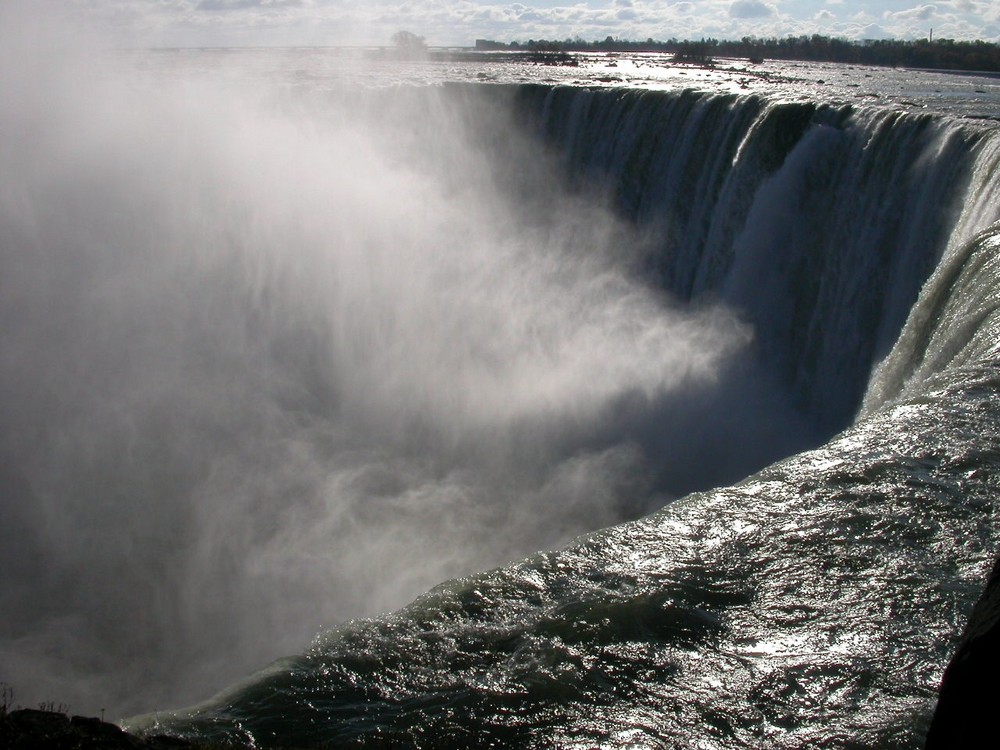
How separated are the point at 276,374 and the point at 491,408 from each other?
3323 millimetres

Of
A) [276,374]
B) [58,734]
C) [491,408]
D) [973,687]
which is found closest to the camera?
[973,687]

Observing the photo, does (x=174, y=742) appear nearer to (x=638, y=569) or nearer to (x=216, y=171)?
(x=638, y=569)

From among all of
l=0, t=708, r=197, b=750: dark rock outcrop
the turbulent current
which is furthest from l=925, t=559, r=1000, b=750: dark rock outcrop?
l=0, t=708, r=197, b=750: dark rock outcrop

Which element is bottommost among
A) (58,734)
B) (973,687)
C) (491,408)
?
(491,408)

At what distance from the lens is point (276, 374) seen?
1355 centimetres

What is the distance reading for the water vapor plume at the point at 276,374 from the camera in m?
9.16

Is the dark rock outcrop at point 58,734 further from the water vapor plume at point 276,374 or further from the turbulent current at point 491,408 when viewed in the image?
the water vapor plume at point 276,374

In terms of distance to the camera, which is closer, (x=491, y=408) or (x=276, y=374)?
(x=491, y=408)

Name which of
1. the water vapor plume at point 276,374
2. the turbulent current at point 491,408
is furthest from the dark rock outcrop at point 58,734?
the water vapor plume at point 276,374

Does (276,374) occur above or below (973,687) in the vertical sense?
below

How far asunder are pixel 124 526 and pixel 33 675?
8.02ft

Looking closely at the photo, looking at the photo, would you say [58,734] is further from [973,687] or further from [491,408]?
[491,408]

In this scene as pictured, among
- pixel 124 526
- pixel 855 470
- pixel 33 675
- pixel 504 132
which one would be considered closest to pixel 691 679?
pixel 855 470

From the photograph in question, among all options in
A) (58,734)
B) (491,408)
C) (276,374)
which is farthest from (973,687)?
(276,374)
